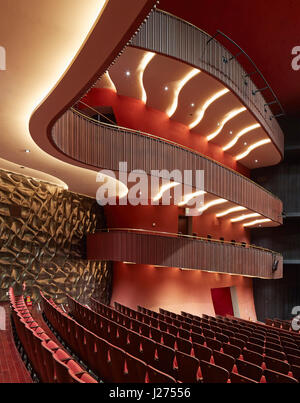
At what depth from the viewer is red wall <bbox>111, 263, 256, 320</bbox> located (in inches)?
352

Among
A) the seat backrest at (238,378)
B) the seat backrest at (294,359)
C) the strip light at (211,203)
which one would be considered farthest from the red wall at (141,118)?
the seat backrest at (238,378)

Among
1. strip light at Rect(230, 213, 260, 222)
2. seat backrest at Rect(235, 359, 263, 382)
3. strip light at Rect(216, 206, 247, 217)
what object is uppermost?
strip light at Rect(216, 206, 247, 217)

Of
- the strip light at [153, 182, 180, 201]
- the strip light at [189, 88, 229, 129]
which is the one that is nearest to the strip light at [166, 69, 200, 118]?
the strip light at [189, 88, 229, 129]

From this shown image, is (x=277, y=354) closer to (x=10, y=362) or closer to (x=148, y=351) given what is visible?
(x=148, y=351)

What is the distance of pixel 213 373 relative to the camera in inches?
112

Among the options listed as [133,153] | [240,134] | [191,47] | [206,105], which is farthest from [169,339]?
[240,134]

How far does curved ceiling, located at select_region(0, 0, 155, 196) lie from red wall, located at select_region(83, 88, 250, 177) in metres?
4.16

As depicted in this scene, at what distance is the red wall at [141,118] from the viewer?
28.2 feet

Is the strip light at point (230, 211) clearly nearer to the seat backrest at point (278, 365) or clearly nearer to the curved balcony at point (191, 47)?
the curved balcony at point (191, 47)

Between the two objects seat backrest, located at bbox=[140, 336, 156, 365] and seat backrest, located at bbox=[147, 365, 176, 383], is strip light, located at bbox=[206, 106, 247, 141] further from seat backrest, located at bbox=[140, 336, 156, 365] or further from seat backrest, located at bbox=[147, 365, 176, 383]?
seat backrest, located at bbox=[147, 365, 176, 383]

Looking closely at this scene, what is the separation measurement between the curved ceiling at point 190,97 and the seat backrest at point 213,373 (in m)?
5.62

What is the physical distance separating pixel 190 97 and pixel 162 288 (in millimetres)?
5014

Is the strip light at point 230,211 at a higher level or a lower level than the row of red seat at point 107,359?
higher

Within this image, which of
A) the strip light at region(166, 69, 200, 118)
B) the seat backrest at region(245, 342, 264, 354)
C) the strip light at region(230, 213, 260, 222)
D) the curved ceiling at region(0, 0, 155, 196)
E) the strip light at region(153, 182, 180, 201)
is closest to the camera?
the curved ceiling at region(0, 0, 155, 196)
